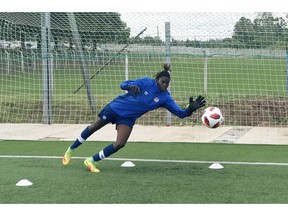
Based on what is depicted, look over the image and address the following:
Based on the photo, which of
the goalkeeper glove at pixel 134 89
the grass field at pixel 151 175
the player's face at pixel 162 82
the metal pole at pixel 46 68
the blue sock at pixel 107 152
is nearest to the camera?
the grass field at pixel 151 175

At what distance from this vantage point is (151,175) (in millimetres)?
7504

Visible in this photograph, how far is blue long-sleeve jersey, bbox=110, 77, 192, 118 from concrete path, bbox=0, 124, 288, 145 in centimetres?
318

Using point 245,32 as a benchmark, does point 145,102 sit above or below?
below

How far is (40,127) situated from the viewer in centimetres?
1298

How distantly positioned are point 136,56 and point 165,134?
11.0 feet

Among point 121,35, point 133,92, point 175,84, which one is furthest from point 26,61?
point 133,92

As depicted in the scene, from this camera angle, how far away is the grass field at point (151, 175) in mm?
6113

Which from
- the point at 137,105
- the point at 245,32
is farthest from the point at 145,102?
the point at 245,32

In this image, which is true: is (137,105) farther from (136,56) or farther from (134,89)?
(136,56)

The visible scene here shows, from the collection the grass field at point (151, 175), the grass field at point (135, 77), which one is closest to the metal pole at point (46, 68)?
the grass field at point (135, 77)

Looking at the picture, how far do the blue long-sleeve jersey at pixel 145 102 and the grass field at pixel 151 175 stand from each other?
35.0 inches

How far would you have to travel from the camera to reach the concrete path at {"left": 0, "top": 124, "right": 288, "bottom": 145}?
433 inches

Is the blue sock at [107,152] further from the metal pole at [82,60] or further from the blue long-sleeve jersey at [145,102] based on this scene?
the metal pole at [82,60]

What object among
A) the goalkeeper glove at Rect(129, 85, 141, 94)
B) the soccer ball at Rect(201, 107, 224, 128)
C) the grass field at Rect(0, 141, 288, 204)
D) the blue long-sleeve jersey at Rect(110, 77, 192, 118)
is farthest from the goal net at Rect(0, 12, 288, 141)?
the goalkeeper glove at Rect(129, 85, 141, 94)
